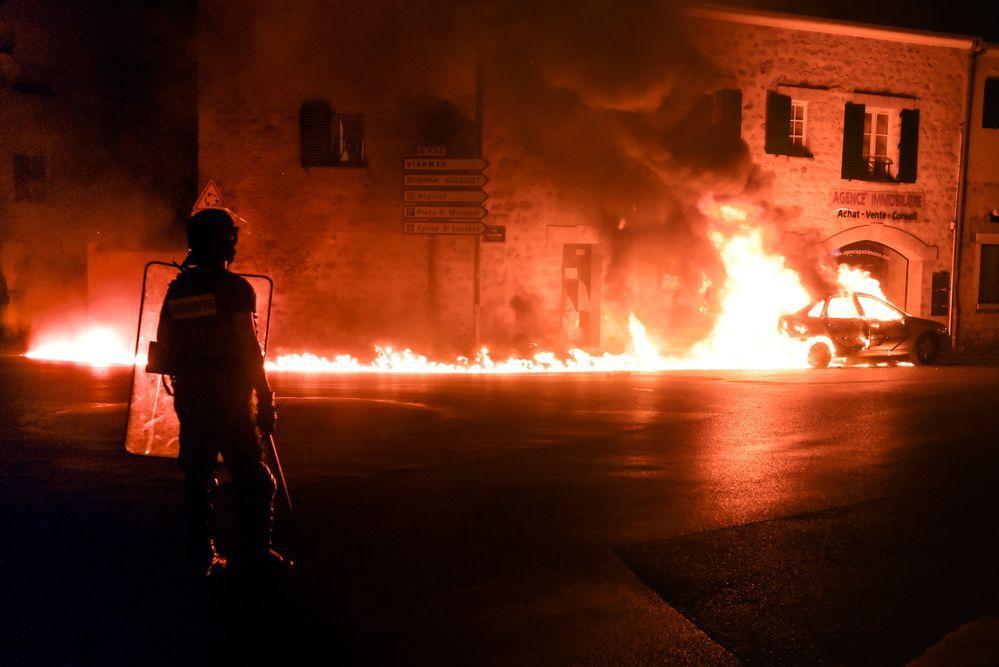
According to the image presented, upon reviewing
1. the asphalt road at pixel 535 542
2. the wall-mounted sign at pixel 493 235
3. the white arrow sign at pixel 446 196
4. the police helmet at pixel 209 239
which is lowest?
the asphalt road at pixel 535 542

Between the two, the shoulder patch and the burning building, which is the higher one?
the burning building

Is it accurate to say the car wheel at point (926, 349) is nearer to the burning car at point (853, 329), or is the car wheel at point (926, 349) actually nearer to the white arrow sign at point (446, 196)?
the burning car at point (853, 329)

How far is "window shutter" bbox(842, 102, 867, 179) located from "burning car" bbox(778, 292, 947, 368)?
556 cm

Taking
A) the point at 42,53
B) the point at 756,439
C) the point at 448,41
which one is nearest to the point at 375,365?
the point at 448,41

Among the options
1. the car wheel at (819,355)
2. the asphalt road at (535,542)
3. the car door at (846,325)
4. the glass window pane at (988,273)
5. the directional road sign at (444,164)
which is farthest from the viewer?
the glass window pane at (988,273)

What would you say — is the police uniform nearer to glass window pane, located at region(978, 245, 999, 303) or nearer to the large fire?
the large fire

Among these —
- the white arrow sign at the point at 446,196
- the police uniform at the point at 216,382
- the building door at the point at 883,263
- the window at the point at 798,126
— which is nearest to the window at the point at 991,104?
the building door at the point at 883,263

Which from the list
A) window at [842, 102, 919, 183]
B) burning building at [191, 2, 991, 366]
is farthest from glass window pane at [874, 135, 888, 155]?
burning building at [191, 2, 991, 366]

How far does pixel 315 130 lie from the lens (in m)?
17.6

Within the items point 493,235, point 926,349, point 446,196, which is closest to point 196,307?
point 446,196

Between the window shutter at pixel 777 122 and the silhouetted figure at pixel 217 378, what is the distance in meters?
17.4

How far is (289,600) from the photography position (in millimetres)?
3953

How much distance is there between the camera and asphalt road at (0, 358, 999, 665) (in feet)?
11.7

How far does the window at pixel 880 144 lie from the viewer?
64.6 feet
